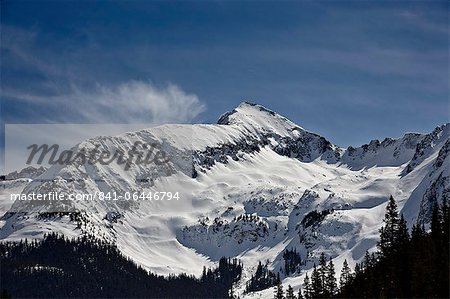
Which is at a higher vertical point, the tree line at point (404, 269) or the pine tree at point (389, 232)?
the pine tree at point (389, 232)

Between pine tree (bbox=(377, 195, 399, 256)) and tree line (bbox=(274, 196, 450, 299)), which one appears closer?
tree line (bbox=(274, 196, 450, 299))

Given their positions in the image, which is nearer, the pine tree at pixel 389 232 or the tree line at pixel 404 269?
the tree line at pixel 404 269

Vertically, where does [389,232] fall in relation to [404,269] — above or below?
above

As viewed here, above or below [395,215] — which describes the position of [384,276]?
below

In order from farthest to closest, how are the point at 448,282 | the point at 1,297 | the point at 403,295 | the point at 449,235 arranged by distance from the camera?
the point at 1,297 < the point at 449,235 < the point at 403,295 < the point at 448,282

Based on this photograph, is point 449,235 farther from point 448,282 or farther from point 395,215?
point 448,282

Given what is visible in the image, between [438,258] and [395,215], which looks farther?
[395,215]

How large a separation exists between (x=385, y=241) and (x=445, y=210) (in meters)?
19.4

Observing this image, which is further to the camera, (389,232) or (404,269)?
(389,232)

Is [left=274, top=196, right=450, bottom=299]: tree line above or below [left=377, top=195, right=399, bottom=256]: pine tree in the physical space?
below

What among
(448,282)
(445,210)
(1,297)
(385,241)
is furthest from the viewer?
(1,297)

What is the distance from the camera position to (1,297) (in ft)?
544

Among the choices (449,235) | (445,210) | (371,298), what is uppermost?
(445,210)

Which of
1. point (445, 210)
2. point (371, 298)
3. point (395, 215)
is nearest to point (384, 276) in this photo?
point (371, 298)
